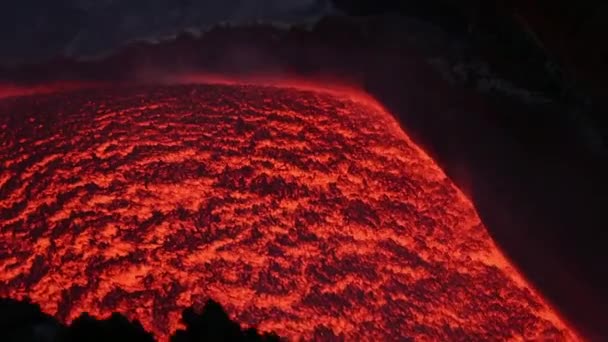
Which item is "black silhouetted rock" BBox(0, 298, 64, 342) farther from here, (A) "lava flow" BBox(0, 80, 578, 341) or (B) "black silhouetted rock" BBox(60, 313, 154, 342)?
(A) "lava flow" BBox(0, 80, 578, 341)

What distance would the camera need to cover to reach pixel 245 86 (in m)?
3.39

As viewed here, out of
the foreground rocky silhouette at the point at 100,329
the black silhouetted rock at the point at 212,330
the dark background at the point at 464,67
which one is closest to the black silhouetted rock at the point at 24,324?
the foreground rocky silhouette at the point at 100,329

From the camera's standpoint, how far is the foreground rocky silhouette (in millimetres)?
1807

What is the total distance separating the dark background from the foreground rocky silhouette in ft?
5.84

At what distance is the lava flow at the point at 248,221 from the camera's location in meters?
2.56

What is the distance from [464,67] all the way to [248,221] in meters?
1.63

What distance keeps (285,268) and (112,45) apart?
212cm

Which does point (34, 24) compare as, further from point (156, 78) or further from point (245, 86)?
point (245, 86)

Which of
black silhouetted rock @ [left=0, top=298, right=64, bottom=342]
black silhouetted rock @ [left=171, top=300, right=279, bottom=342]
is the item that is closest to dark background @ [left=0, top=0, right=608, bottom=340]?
black silhouetted rock @ [left=171, top=300, right=279, bottom=342]

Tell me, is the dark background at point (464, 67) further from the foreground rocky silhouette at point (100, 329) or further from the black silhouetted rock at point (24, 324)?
the black silhouetted rock at point (24, 324)

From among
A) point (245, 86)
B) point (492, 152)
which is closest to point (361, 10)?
point (245, 86)

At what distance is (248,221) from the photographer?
280 centimetres

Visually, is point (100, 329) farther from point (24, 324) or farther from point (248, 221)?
point (248, 221)

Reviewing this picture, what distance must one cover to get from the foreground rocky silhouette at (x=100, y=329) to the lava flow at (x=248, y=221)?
520mm
